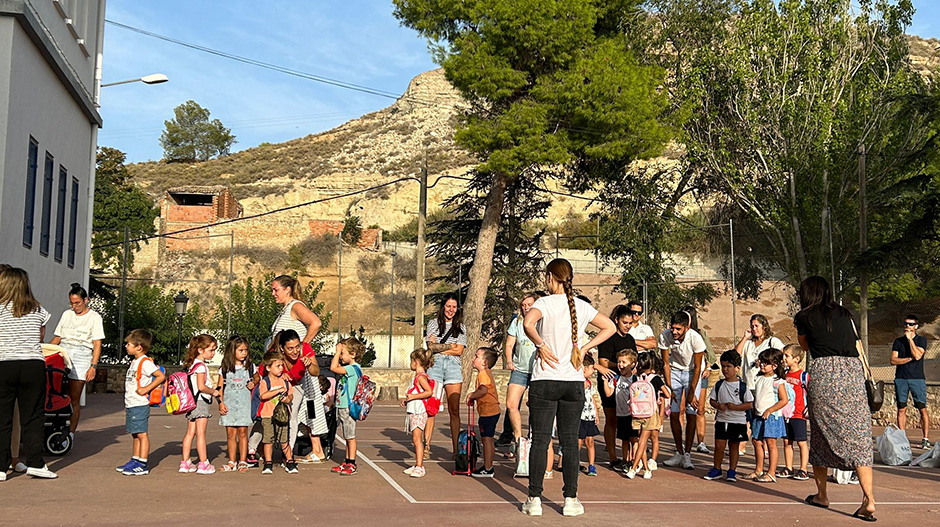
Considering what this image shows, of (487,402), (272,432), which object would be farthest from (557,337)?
(272,432)

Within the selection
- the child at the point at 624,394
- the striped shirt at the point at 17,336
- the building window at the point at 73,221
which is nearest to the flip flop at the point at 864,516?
the child at the point at 624,394

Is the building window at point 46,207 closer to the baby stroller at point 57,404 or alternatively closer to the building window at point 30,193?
the building window at point 30,193

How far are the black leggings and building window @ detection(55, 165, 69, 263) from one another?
34.7ft

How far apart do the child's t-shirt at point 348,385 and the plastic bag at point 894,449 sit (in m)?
6.67

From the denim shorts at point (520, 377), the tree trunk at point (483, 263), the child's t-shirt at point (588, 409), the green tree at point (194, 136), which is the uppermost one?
the green tree at point (194, 136)

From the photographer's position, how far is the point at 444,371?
11211mm

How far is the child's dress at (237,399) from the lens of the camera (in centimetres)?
1022

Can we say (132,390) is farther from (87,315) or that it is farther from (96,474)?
(87,315)

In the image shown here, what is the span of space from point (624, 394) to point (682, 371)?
1308 mm

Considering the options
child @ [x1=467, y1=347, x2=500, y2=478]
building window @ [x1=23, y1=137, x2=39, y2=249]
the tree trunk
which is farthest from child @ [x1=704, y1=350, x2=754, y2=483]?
the tree trunk

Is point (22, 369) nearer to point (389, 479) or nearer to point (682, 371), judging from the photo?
point (389, 479)

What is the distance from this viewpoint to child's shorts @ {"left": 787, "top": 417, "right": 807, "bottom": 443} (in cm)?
1102

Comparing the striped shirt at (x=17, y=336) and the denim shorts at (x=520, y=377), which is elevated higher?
the striped shirt at (x=17, y=336)

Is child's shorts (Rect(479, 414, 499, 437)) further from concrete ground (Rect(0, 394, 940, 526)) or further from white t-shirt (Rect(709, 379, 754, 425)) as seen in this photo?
white t-shirt (Rect(709, 379, 754, 425))
